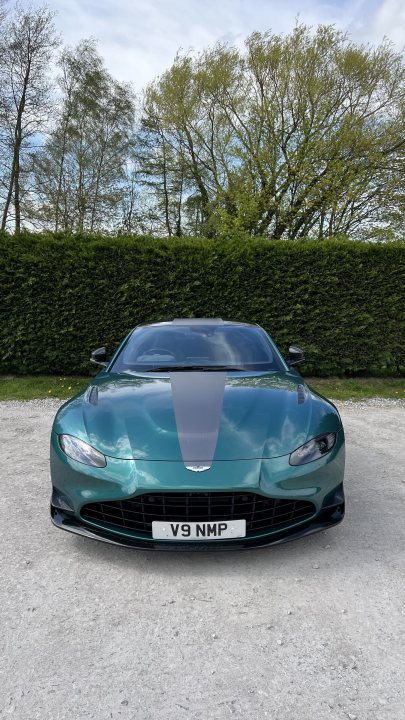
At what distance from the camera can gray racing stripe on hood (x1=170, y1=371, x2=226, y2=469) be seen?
2207mm

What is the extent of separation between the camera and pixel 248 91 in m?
16.3

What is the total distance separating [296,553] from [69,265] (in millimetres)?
6531

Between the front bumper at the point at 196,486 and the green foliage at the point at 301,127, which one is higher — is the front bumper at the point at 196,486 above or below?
below

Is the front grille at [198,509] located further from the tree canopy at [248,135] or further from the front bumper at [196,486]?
the tree canopy at [248,135]

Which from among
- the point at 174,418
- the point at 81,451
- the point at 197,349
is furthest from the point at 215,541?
the point at 197,349

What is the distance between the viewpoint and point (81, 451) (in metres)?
2.31

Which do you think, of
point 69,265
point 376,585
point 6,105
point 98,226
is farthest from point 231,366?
point 98,226

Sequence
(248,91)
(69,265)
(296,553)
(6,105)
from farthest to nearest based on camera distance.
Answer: (248,91), (6,105), (69,265), (296,553)

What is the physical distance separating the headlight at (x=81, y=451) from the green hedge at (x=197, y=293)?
541 cm

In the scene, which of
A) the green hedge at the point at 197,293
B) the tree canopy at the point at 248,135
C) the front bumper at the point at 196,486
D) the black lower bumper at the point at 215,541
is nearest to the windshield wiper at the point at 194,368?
the front bumper at the point at 196,486

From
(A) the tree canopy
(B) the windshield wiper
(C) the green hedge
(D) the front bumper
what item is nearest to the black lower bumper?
(D) the front bumper

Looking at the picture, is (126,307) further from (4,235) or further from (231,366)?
(231,366)

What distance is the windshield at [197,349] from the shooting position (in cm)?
343

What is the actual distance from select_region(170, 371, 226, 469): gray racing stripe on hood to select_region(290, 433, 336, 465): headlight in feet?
1.42
